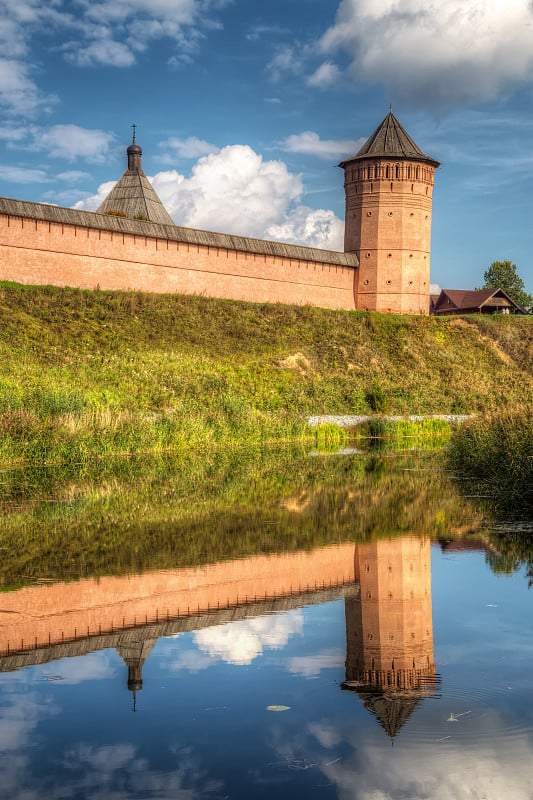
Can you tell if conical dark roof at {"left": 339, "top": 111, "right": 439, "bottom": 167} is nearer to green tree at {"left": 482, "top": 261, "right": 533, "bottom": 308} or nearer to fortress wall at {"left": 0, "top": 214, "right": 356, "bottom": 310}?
fortress wall at {"left": 0, "top": 214, "right": 356, "bottom": 310}

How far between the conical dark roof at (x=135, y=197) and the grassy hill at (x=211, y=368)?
644 cm

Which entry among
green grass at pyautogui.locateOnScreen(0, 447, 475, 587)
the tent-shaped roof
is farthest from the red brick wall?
green grass at pyautogui.locateOnScreen(0, 447, 475, 587)

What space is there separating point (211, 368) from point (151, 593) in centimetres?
1470

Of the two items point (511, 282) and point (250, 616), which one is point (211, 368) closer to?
point (250, 616)

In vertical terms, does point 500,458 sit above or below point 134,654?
above

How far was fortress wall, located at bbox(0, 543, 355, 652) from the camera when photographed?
4125mm

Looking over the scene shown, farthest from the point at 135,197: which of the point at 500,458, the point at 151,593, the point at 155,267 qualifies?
the point at 151,593

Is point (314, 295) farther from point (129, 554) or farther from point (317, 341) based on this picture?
point (129, 554)

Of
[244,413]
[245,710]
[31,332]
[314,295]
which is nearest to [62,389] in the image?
[244,413]

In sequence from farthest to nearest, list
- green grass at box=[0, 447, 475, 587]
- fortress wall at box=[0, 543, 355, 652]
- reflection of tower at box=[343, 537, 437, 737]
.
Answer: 1. green grass at box=[0, 447, 475, 587]
2. fortress wall at box=[0, 543, 355, 652]
3. reflection of tower at box=[343, 537, 437, 737]

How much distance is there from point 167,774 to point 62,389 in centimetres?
1037

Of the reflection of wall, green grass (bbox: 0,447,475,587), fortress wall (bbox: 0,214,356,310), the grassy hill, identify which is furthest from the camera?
fortress wall (bbox: 0,214,356,310)

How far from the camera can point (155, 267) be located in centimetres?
2388

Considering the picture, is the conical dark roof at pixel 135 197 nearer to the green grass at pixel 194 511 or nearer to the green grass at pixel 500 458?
the green grass at pixel 194 511
